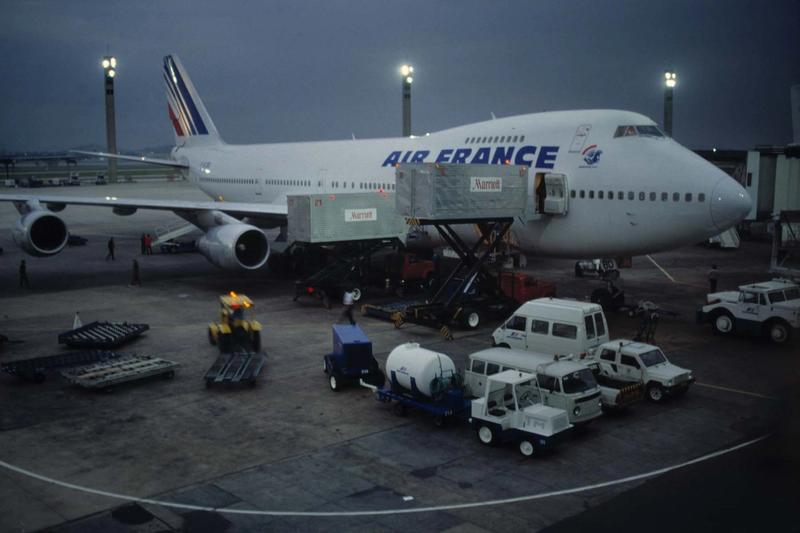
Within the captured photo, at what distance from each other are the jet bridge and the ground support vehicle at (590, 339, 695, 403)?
6.24 metres

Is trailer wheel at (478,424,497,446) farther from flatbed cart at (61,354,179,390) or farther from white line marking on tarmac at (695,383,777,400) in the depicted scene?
flatbed cart at (61,354,179,390)

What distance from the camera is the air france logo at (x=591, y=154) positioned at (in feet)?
81.5

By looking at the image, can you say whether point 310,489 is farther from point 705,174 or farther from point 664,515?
point 705,174

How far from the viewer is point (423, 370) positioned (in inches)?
622

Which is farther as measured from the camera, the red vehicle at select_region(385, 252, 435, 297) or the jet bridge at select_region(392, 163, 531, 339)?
the red vehicle at select_region(385, 252, 435, 297)

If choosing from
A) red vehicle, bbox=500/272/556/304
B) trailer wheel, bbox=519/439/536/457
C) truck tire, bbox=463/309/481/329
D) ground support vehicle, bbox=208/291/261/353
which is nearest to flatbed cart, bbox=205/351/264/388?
ground support vehicle, bbox=208/291/261/353

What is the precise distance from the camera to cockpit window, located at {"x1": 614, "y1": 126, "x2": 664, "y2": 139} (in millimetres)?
24786

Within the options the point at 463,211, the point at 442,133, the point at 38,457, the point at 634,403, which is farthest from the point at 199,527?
the point at 442,133

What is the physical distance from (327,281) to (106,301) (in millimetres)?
9015

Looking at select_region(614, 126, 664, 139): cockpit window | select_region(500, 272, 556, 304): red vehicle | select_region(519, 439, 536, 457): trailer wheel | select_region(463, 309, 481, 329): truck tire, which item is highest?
select_region(614, 126, 664, 139): cockpit window

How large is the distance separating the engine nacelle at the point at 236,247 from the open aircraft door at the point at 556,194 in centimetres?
1155

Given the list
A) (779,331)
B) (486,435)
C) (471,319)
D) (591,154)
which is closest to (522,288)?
(471,319)

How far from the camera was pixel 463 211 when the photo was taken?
A: 2436cm

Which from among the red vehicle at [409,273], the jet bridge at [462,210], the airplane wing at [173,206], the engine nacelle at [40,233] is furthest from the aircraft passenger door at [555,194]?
the engine nacelle at [40,233]
